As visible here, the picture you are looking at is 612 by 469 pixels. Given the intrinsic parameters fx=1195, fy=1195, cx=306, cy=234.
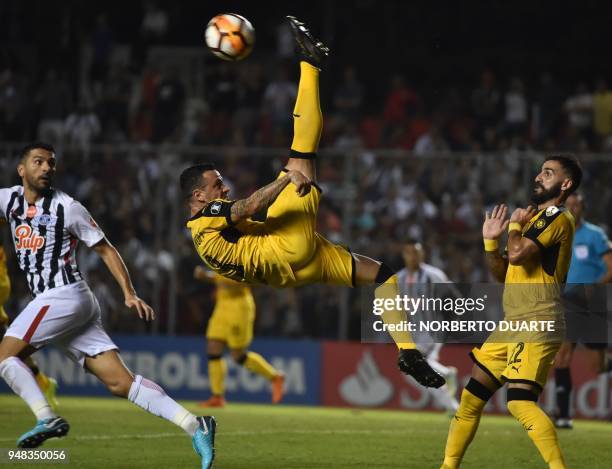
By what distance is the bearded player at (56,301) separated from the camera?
875cm

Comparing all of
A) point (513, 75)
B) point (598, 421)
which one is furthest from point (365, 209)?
point (513, 75)

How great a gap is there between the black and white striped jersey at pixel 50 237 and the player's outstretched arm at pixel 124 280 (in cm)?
10

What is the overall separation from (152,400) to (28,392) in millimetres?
921

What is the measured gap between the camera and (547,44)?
23.4 metres

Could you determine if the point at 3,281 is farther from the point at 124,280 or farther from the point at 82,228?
the point at 124,280

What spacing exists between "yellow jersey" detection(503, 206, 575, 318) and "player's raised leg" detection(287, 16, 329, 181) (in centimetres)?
171

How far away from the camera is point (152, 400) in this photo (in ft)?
28.5

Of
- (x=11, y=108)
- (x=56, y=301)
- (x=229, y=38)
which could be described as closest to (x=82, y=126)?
(x=11, y=108)

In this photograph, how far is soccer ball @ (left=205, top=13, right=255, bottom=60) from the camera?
9.87 meters

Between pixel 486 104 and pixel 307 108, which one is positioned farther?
pixel 486 104

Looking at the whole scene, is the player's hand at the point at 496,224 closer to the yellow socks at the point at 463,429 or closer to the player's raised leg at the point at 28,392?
the yellow socks at the point at 463,429

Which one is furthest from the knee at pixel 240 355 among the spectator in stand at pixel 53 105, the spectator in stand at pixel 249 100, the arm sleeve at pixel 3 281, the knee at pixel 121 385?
the knee at pixel 121 385

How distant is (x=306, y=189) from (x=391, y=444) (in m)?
3.97

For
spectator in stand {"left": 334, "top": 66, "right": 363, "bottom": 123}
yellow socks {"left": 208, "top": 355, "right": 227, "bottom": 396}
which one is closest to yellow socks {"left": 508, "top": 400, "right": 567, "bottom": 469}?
yellow socks {"left": 208, "top": 355, "right": 227, "bottom": 396}
